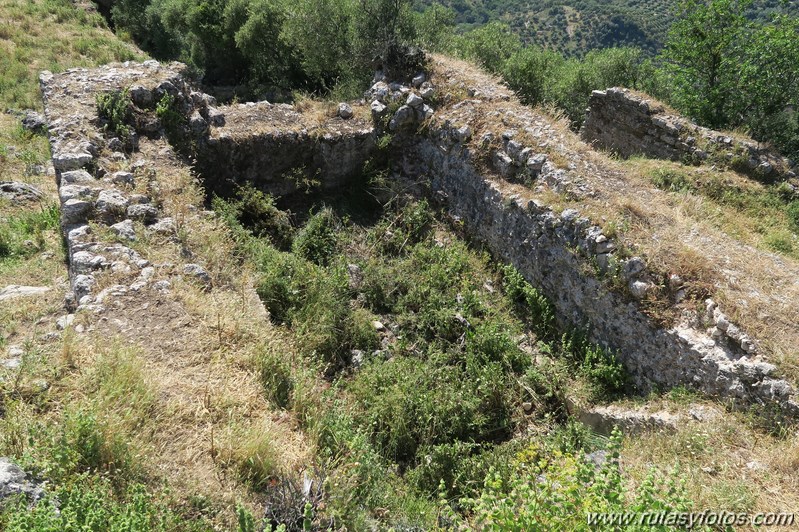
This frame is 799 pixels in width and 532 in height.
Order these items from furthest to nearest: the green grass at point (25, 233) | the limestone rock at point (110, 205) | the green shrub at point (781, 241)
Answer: the green shrub at point (781, 241), the green grass at point (25, 233), the limestone rock at point (110, 205)

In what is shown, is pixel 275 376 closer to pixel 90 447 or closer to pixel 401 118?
pixel 90 447

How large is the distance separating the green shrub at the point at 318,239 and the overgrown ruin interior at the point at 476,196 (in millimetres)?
1319

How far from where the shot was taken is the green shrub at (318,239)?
8672mm

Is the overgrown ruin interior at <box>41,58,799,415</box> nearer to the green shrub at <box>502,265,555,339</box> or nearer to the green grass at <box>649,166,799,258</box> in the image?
the green shrub at <box>502,265,555,339</box>

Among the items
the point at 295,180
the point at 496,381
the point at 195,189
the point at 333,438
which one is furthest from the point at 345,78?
the point at 333,438

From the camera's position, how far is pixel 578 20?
90312mm

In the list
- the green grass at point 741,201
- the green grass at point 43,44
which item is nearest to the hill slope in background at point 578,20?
the green grass at point 43,44

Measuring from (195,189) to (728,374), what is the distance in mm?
7674

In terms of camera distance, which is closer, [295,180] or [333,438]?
[333,438]

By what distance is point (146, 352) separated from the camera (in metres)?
4.71

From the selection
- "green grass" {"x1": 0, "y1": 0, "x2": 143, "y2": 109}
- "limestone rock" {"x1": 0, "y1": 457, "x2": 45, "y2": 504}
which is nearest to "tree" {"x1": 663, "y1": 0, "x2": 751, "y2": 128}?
"limestone rock" {"x1": 0, "y1": 457, "x2": 45, "y2": 504}

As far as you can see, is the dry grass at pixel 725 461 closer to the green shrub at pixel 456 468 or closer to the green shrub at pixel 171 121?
the green shrub at pixel 456 468

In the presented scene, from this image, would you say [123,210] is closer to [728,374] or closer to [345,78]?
[728,374]

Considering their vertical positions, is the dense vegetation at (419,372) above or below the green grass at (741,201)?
below
